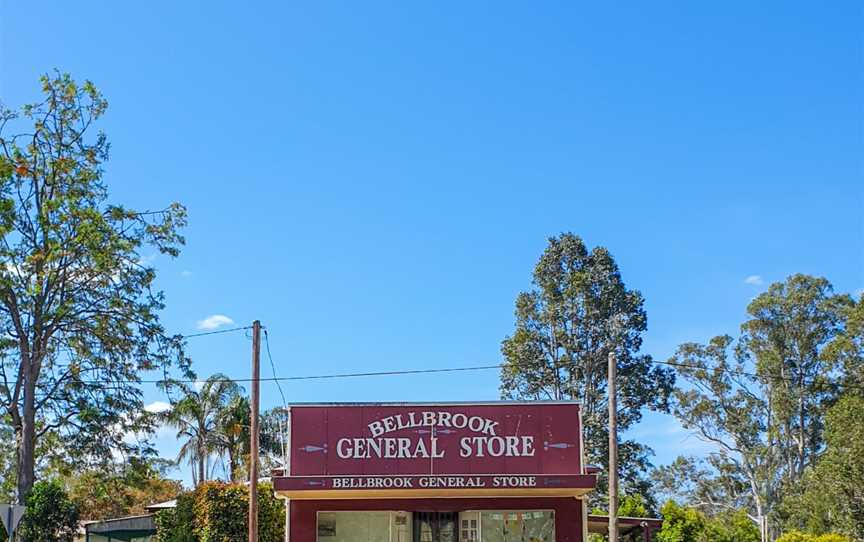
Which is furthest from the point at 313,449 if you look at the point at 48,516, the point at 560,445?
the point at 48,516

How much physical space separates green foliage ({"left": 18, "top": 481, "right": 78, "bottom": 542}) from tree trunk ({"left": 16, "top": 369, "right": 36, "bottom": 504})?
266cm

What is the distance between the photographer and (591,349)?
49781mm

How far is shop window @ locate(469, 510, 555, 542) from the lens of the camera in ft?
79.2

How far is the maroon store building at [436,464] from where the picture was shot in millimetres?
24016

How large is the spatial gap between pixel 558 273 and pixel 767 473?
54.3 feet

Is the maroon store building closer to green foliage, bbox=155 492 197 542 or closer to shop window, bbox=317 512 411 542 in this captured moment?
shop window, bbox=317 512 411 542

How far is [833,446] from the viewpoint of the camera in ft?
132

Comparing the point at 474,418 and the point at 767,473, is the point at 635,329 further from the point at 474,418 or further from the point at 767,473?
the point at 474,418

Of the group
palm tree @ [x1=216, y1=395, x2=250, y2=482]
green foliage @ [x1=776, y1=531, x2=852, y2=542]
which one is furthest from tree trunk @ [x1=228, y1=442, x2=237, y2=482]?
green foliage @ [x1=776, y1=531, x2=852, y2=542]

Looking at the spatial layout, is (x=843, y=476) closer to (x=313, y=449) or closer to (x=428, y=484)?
(x=428, y=484)

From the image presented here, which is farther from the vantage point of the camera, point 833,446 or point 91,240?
point 833,446

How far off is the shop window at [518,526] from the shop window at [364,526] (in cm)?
192

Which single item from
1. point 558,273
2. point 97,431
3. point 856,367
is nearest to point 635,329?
point 558,273

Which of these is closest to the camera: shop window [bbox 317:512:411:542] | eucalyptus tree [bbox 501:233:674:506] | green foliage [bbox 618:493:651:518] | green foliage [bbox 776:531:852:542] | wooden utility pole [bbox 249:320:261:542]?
wooden utility pole [bbox 249:320:261:542]
